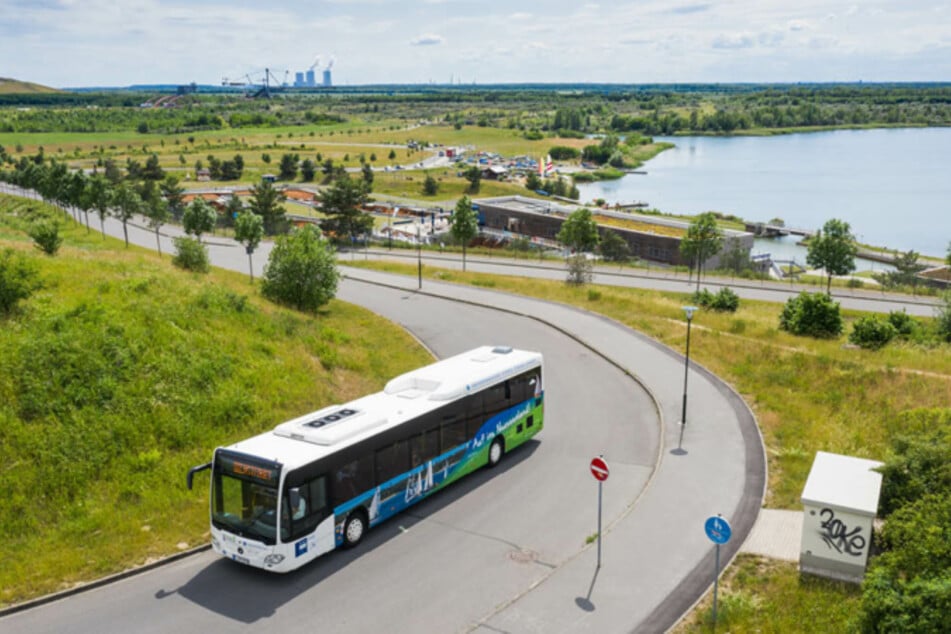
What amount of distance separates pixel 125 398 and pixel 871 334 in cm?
2851

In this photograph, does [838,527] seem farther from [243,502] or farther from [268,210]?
[268,210]

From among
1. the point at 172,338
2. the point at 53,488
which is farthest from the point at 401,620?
the point at 172,338

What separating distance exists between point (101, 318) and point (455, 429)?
34.7ft

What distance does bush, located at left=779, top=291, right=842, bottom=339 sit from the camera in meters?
34.5

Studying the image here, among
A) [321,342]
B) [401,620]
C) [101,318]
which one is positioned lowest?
[401,620]

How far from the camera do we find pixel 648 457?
19.5 meters

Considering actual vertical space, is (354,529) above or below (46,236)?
below

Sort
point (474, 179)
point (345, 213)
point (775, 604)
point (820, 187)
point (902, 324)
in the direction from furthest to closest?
point (820, 187), point (474, 179), point (345, 213), point (902, 324), point (775, 604)

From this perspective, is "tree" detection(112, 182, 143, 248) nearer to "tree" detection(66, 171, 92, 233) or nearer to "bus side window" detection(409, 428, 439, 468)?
"tree" detection(66, 171, 92, 233)

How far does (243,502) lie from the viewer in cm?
1385

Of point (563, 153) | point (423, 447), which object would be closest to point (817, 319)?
point (423, 447)

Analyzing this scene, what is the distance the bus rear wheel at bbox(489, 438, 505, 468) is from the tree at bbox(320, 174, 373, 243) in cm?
5419

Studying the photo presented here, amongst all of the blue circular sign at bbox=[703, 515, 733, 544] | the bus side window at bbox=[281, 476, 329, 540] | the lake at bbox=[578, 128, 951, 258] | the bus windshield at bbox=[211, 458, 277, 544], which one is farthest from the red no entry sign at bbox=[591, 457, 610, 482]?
the lake at bbox=[578, 128, 951, 258]

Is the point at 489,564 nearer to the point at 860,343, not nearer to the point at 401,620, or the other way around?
the point at 401,620
